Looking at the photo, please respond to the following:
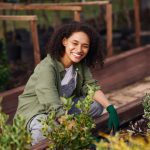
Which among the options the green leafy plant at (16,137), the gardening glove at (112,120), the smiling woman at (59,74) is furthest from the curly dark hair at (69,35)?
the green leafy plant at (16,137)

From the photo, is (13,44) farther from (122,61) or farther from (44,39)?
(122,61)

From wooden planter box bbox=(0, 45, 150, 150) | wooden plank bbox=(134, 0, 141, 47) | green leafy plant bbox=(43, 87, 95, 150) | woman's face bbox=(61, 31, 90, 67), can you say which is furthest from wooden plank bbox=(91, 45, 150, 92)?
green leafy plant bbox=(43, 87, 95, 150)

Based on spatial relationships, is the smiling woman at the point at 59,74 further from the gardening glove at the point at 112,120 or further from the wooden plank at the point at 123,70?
the wooden plank at the point at 123,70

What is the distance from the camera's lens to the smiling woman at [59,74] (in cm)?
313

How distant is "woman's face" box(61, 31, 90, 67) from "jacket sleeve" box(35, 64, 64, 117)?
0.19m

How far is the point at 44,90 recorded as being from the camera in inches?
122

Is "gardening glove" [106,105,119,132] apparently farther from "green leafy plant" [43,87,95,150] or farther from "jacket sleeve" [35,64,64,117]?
"green leafy plant" [43,87,95,150]

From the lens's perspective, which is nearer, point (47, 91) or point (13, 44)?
point (47, 91)

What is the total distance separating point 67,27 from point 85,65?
0.45m

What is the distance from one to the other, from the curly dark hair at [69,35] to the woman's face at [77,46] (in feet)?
0.11

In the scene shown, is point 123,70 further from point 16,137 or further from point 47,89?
point 16,137

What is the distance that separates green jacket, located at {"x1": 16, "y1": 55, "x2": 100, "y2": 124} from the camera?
3062mm

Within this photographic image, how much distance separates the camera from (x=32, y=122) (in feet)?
10.7

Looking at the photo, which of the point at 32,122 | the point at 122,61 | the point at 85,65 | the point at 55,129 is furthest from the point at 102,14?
the point at 55,129
